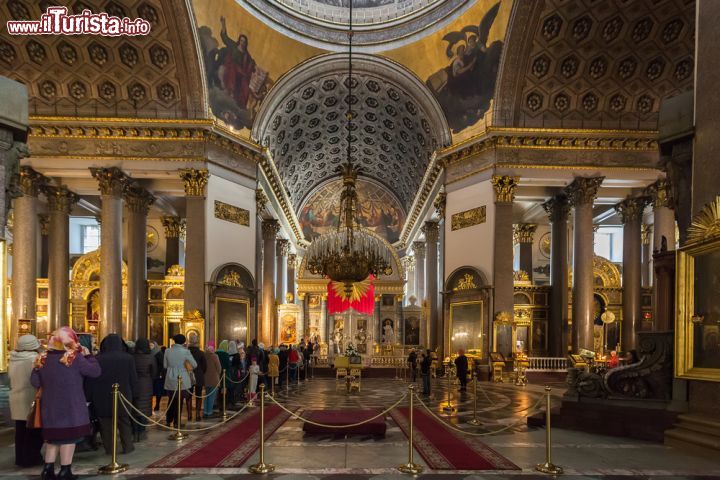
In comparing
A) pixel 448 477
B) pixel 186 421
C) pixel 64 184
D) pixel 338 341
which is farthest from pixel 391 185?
pixel 448 477

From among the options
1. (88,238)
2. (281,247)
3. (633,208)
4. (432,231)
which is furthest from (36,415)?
(281,247)

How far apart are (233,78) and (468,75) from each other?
801 centimetres

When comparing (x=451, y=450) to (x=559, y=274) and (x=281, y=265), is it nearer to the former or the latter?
(x=559, y=274)

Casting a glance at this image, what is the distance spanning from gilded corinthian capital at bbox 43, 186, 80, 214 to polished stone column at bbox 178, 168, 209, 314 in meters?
5.67

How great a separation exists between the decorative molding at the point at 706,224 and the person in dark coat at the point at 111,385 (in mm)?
7225

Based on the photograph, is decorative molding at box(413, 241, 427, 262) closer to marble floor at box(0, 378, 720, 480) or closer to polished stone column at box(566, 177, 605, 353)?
polished stone column at box(566, 177, 605, 353)

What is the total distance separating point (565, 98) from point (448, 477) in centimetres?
1494

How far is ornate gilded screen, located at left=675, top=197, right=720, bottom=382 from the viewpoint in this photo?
654 centimetres

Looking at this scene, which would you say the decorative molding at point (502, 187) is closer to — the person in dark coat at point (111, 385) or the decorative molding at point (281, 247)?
the person in dark coat at point (111, 385)

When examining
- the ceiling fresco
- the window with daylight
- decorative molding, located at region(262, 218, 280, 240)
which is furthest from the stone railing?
the ceiling fresco

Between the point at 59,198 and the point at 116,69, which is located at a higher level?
the point at 116,69

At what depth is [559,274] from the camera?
19188mm

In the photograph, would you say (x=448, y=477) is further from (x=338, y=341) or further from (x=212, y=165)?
(x=338, y=341)

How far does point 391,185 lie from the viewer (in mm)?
37281
